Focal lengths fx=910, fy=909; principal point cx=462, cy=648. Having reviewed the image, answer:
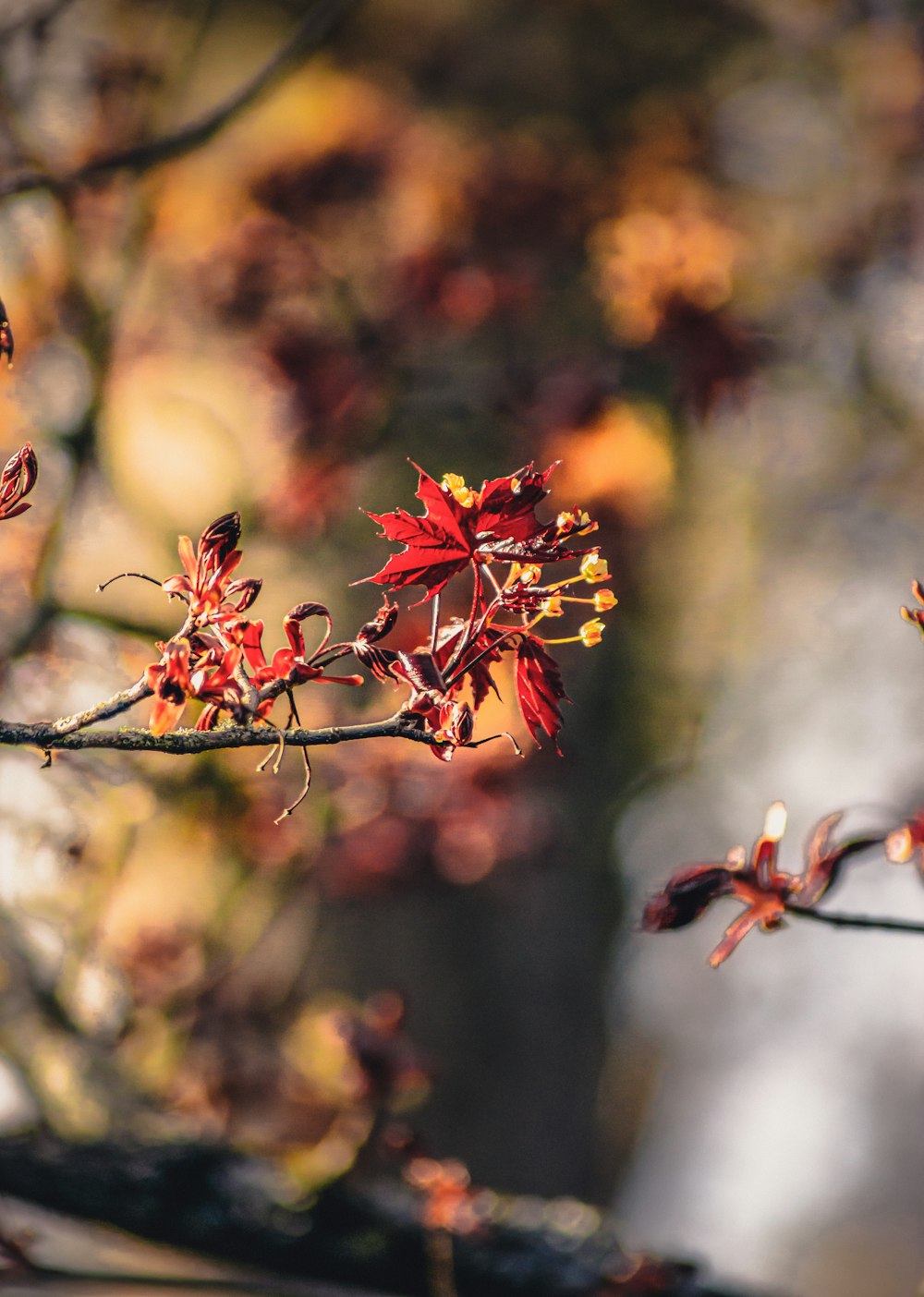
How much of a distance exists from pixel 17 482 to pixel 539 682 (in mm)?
A: 328

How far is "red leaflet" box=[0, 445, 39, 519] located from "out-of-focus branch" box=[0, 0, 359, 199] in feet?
1.68

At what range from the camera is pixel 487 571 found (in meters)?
0.57

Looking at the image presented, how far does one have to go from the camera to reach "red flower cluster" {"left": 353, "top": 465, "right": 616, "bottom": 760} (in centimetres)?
54

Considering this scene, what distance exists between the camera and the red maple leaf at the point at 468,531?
21.6 inches

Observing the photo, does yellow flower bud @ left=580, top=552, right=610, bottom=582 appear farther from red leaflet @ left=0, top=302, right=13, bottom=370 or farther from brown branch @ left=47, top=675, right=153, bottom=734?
red leaflet @ left=0, top=302, right=13, bottom=370

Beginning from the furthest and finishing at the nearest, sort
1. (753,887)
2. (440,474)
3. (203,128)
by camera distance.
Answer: (440,474)
(203,128)
(753,887)

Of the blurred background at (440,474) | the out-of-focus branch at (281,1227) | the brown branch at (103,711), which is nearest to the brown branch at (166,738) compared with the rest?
the brown branch at (103,711)

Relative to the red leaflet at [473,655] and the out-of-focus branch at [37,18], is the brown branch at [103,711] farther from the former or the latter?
the out-of-focus branch at [37,18]

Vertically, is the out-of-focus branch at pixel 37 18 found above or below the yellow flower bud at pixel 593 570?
above

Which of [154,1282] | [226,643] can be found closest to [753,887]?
[226,643]

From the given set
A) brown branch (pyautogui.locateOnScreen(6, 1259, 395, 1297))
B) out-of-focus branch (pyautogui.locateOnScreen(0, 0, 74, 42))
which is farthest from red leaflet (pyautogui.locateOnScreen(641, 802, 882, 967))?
out-of-focus branch (pyautogui.locateOnScreen(0, 0, 74, 42))

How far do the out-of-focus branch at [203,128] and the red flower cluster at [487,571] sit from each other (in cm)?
62

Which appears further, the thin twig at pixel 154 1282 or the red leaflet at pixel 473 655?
the thin twig at pixel 154 1282

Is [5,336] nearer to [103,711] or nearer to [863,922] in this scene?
[103,711]
